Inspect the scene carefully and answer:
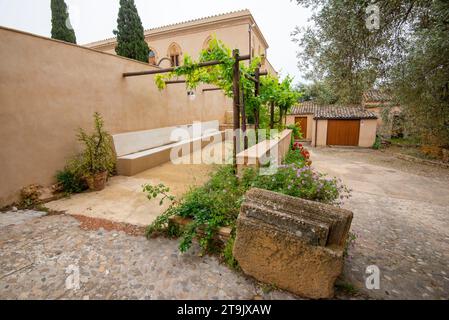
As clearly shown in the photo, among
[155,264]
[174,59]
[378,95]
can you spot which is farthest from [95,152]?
[174,59]

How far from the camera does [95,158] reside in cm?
505

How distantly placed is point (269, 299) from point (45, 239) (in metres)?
3.16

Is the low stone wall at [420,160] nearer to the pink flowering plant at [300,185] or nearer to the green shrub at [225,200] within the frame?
the pink flowering plant at [300,185]

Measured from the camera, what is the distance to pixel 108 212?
3.87 m

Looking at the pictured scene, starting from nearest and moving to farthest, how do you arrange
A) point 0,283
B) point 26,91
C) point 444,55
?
point 0,283 → point 444,55 → point 26,91

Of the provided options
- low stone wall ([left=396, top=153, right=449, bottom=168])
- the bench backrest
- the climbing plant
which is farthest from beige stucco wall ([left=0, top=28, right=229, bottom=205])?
low stone wall ([left=396, top=153, right=449, bottom=168])

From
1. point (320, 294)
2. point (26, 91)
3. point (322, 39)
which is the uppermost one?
point (322, 39)

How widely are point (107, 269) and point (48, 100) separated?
404 cm

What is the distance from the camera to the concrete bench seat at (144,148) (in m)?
6.02

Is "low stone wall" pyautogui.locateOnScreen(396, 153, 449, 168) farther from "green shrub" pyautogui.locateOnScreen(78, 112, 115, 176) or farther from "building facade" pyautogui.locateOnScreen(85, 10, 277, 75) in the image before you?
"green shrub" pyautogui.locateOnScreen(78, 112, 115, 176)

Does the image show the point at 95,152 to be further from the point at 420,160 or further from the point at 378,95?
the point at 420,160
